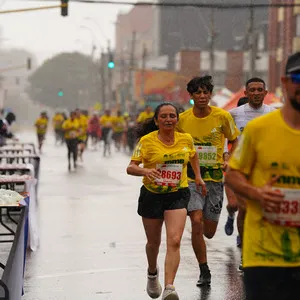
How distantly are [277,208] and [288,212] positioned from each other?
3.8 inches

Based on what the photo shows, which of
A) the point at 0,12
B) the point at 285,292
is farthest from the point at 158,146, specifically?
the point at 0,12

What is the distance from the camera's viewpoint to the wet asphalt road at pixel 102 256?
997 cm

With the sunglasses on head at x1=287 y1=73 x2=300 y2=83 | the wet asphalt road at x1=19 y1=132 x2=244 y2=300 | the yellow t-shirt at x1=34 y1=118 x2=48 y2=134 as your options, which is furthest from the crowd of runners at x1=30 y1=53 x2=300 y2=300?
the yellow t-shirt at x1=34 y1=118 x2=48 y2=134

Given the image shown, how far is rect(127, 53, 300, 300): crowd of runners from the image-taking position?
18.0 feet

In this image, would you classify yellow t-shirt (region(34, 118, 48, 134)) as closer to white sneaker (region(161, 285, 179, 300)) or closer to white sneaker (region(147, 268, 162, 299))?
white sneaker (region(147, 268, 162, 299))

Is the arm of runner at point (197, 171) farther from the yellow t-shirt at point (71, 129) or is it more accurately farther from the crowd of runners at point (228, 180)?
the yellow t-shirt at point (71, 129)

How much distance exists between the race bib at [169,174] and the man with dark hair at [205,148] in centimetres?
114

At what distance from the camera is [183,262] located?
38.9 feet

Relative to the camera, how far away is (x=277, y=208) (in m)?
5.41

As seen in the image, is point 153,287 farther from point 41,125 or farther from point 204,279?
point 41,125

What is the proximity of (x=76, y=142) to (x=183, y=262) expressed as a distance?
2058cm

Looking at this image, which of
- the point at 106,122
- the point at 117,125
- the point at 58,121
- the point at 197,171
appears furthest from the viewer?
the point at 58,121

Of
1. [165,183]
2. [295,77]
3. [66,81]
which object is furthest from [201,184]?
[66,81]

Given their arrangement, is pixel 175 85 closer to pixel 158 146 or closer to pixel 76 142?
pixel 76 142
